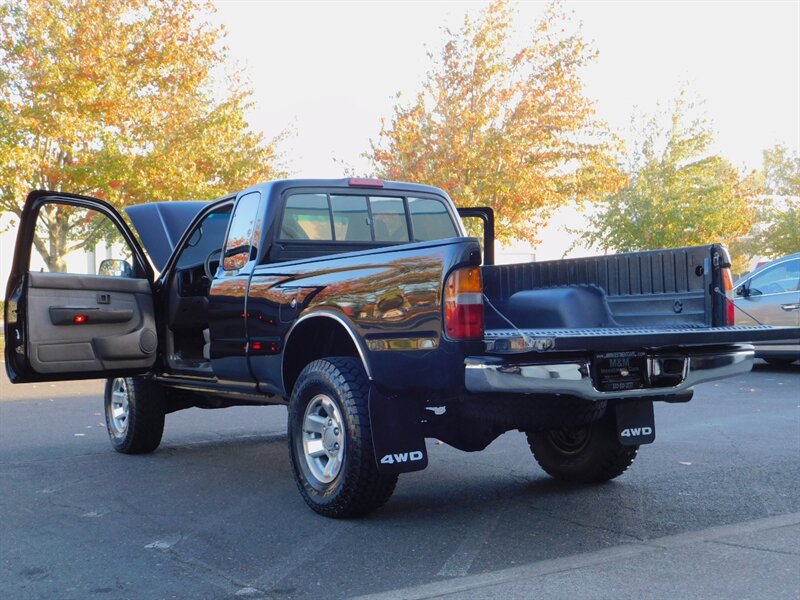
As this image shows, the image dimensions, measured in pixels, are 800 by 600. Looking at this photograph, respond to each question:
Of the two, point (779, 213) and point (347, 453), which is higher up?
point (779, 213)

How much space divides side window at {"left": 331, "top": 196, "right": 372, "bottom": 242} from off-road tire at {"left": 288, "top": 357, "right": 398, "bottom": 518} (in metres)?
1.45

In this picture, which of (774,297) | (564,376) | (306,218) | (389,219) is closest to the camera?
(564,376)

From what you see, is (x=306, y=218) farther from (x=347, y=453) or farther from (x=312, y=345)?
(x=347, y=453)

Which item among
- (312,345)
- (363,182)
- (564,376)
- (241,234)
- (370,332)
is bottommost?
(564,376)

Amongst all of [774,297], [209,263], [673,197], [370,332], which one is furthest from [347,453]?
[673,197]

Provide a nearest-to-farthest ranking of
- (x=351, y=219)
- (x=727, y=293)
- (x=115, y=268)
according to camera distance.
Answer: (x=727, y=293) < (x=351, y=219) < (x=115, y=268)

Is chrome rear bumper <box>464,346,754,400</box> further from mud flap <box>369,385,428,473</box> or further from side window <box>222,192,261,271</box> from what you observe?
side window <box>222,192,261,271</box>

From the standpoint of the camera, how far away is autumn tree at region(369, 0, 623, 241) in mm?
24359

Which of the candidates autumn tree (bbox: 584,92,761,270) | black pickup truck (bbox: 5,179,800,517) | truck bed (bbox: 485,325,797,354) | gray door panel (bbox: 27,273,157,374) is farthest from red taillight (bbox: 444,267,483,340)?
autumn tree (bbox: 584,92,761,270)

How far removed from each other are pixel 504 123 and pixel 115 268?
18606 mm

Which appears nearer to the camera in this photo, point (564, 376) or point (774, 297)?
point (564, 376)

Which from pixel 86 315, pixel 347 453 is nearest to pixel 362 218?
pixel 86 315

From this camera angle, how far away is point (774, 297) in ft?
46.5

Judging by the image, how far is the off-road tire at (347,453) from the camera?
5.15 meters
